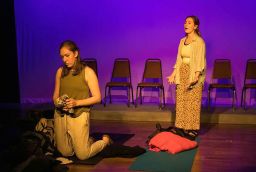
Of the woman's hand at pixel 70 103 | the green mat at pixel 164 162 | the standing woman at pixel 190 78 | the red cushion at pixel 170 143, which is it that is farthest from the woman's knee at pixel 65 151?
the standing woman at pixel 190 78

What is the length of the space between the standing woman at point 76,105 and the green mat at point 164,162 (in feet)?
1.64

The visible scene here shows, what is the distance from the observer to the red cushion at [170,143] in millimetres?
4496

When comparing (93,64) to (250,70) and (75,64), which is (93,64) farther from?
(75,64)

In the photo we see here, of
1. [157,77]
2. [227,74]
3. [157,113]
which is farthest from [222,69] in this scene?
[157,113]

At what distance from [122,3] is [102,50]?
900 mm

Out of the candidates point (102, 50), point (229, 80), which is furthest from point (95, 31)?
point (229, 80)

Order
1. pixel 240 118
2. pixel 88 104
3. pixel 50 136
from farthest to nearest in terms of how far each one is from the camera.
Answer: pixel 240 118, pixel 50 136, pixel 88 104

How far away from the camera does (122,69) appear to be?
23.0 feet

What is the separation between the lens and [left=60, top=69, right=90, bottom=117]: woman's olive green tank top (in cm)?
405

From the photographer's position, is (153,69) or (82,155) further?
(153,69)

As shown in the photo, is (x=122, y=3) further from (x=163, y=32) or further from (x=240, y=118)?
(x=240, y=118)

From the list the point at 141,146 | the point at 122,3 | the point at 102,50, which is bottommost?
the point at 141,146

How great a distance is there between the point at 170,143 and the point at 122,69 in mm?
2698

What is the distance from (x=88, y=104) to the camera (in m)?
3.99
